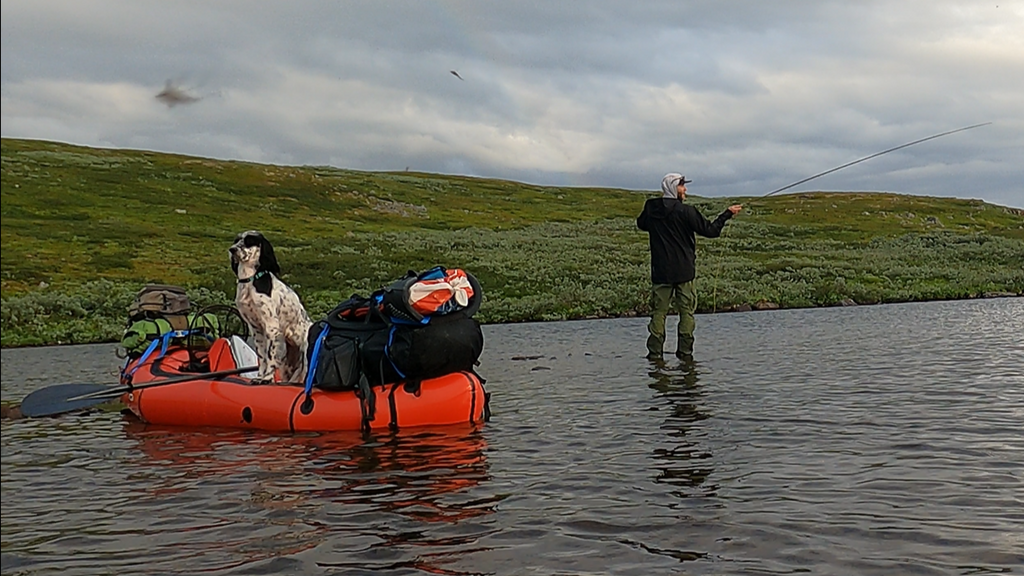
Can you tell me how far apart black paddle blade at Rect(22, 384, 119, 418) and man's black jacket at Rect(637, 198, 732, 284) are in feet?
31.8

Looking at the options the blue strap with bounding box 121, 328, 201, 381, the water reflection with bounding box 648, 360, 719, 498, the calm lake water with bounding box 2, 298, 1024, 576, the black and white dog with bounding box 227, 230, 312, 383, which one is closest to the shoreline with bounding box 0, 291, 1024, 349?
the blue strap with bounding box 121, 328, 201, 381

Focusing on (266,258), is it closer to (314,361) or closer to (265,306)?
(265,306)

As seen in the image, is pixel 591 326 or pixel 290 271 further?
pixel 290 271

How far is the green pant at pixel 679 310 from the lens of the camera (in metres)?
16.2

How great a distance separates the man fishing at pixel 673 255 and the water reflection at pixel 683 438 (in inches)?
86.1

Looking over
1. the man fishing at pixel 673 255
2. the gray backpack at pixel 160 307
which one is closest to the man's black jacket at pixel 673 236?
the man fishing at pixel 673 255

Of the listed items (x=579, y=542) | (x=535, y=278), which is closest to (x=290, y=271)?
(x=535, y=278)

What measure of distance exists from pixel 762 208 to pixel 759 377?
85.4 metres

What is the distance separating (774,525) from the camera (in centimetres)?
576

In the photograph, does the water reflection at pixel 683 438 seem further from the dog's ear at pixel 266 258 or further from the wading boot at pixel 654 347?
the dog's ear at pixel 266 258

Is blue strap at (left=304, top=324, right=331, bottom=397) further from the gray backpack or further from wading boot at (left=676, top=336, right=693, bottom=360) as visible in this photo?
wading boot at (left=676, top=336, right=693, bottom=360)

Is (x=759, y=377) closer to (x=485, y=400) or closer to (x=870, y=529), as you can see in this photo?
(x=485, y=400)

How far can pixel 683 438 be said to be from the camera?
879cm

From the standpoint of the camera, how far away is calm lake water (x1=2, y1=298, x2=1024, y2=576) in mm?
5387
